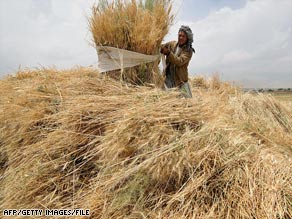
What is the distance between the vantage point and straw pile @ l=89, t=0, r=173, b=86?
277cm

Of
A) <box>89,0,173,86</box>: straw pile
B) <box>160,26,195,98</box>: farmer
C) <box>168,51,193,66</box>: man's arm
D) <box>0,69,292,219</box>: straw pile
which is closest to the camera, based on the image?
<box>0,69,292,219</box>: straw pile

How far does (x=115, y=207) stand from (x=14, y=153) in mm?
1105

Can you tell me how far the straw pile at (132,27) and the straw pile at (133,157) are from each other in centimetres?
26

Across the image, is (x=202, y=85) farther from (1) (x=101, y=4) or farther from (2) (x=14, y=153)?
(2) (x=14, y=153)

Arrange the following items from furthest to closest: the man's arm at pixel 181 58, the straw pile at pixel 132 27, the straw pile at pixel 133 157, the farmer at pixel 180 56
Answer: the farmer at pixel 180 56 → the man's arm at pixel 181 58 → the straw pile at pixel 132 27 → the straw pile at pixel 133 157

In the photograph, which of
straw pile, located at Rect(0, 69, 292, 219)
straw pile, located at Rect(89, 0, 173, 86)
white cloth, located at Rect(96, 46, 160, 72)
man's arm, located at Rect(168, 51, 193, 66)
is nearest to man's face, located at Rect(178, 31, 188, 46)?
man's arm, located at Rect(168, 51, 193, 66)

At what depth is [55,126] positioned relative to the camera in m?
2.47

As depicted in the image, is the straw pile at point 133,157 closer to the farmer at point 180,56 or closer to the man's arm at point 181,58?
the man's arm at point 181,58

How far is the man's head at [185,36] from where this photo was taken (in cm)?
345

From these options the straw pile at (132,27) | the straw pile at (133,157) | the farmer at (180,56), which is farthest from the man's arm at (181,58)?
the straw pile at (133,157)

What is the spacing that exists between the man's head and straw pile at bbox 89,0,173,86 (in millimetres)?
535

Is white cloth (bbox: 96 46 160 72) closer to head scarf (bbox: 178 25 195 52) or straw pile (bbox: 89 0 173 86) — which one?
straw pile (bbox: 89 0 173 86)

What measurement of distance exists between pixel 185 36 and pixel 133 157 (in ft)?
6.31

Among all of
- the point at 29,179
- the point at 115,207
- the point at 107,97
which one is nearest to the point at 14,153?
the point at 29,179
